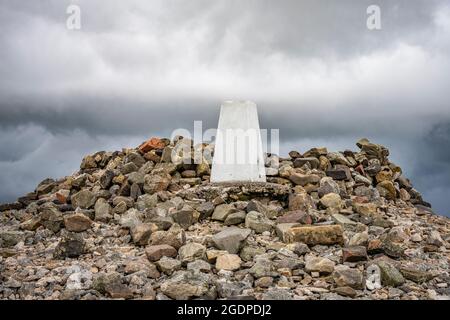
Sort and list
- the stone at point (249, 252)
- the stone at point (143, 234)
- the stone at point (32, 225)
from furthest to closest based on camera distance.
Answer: the stone at point (32, 225) → the stone at point (143, 234) → the stone at point (249, 252)

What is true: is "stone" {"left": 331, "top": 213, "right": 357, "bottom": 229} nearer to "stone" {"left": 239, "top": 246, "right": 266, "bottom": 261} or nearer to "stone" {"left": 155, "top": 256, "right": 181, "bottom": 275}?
"stone" {"left": 239, "top": 246, "right": 266, "bottom": 261}

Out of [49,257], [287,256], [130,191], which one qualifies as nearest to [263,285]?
[287,256]

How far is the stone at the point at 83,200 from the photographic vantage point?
10.7m

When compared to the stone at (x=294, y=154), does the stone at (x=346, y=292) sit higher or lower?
lower

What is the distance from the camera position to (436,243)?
8.62 meters

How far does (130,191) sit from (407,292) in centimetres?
658

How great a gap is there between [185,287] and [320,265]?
6.71 ft

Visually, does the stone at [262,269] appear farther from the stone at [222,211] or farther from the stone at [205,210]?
the stone at [205,210]

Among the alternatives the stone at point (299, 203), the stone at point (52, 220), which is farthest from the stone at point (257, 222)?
the stone at point (52, 220)

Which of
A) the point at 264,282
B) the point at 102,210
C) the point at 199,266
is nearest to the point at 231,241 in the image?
the point at 199,266

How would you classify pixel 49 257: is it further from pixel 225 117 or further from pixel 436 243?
pixel 436 243

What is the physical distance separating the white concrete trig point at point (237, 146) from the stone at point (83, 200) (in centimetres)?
303

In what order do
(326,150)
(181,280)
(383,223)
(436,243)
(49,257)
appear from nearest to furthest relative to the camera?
(181,280), (49,257), (436,243), (383,223), (326,150)

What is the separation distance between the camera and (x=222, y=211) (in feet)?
29.7
